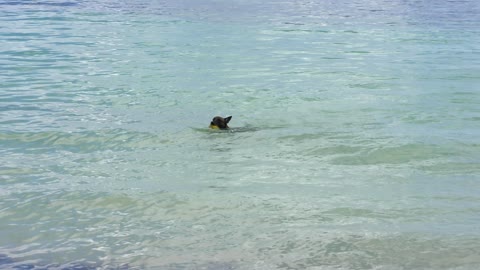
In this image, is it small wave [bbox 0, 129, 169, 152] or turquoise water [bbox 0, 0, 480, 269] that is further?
small wave [bbox 0, 129, 169, 152]

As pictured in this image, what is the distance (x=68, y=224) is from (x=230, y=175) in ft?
8.16

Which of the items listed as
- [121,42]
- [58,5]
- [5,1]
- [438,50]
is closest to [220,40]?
[121,42]

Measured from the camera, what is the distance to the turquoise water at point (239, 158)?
23.8 ft

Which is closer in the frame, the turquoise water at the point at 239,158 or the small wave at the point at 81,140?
the turquoise water at the point at 239,158

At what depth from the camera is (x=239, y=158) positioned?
34.8 feet

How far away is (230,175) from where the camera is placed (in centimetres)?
976

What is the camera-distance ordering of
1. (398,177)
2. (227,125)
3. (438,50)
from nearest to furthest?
(398,177)
(227,125)
(438,50)

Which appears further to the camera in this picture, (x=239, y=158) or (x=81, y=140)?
(x=81, y=140)

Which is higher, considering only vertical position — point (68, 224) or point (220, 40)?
point (68, 224)

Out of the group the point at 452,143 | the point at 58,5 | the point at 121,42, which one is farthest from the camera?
the point at 58,5

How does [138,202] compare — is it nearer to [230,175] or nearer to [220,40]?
[230,175]

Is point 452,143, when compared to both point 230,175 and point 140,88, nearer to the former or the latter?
point 230,175

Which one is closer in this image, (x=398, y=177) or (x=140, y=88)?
(x=398, y=177)

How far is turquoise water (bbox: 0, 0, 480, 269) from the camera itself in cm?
727
